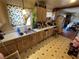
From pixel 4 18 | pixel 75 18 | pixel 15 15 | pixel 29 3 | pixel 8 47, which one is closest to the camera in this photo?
pixel 8 47

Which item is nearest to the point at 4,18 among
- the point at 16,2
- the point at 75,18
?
the point at 16,2

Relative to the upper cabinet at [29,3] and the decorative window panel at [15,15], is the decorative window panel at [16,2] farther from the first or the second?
the upper cabinet at [29,3]

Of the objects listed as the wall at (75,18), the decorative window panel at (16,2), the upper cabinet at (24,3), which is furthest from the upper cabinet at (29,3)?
the wall at (75,18)

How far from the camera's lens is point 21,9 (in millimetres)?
2703

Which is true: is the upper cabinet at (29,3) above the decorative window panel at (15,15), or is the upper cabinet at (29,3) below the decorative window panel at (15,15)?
above

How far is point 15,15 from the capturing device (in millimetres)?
2531

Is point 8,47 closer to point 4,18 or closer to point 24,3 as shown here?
point 4,18

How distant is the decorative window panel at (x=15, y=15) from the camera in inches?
92.7

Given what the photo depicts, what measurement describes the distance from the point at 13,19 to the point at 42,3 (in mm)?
1889

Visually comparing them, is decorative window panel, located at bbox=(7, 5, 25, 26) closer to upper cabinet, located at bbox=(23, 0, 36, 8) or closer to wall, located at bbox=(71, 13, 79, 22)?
upper cabinet, located at bbox=(23, 0, 36, 8)

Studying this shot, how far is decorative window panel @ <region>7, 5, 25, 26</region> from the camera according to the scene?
235 centimetres

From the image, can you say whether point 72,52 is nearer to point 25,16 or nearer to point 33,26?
point 33,26

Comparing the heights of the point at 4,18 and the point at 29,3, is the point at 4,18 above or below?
below

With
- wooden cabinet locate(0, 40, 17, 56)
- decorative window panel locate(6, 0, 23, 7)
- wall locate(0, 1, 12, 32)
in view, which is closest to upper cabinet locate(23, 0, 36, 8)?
decorative window panel locate(6, 0, 23, 7)
